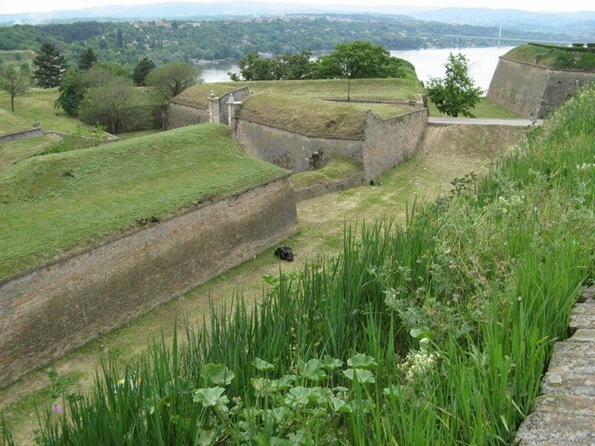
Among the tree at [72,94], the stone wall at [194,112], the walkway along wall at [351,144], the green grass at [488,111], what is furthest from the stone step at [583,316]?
the tree at [72,94]

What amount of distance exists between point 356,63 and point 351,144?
56.5 feet

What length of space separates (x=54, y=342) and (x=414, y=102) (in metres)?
20.3

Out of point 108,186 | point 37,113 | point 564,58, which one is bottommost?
point 37,113

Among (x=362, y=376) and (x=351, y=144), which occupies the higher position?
(x=362, y=376)

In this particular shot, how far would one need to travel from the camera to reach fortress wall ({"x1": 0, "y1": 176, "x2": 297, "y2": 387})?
428 inches

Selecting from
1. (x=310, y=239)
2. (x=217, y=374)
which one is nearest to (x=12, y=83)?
(x=310, y=239)

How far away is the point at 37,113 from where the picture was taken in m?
37.7

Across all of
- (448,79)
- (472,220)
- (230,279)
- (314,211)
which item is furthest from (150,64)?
(472,220)

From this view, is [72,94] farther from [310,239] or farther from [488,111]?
[488,111]

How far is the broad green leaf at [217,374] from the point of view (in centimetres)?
373

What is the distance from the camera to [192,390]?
3734mm

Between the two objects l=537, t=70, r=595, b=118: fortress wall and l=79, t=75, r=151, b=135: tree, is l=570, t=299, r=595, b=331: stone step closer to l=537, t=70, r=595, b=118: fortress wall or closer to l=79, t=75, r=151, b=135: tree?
l=537, t=70, r=595, b=118: fortress wall

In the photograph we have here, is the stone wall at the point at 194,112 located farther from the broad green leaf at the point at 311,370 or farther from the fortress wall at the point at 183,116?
the broad green leaf at the point at 311,370

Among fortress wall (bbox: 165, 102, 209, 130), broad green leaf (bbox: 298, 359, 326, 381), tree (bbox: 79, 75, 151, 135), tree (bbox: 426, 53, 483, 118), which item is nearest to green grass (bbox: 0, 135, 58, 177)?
tree (bbox: 79, 75, 151, 135)
